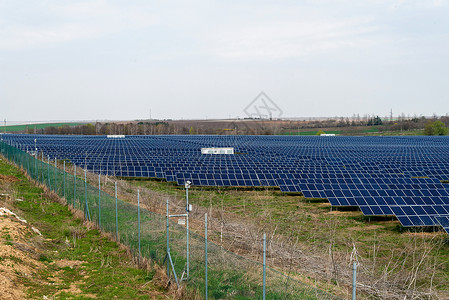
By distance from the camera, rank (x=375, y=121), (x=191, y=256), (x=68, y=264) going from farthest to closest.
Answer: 1. (x=375, y=121)
2. (x=68, y=264)
3. (x=191, y=256)

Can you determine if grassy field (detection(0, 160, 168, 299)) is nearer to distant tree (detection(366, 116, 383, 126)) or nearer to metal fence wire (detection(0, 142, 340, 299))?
metal fence wire (detection(0, 142, 340, 299))

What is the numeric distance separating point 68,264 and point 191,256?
13.0 ft

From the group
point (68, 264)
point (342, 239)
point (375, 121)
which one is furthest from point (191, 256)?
point (375, 121)

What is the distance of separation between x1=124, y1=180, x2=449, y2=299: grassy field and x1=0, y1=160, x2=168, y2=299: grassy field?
11.3 feet

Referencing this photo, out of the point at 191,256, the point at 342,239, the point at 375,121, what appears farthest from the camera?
the point at 375,121

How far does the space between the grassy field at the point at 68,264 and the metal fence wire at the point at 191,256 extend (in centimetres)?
58

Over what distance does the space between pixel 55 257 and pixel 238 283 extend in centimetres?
648

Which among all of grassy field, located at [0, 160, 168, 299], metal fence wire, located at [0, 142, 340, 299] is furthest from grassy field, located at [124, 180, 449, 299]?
grassy field, located at [0, 160, 168, 299]

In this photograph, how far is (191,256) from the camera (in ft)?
33.6

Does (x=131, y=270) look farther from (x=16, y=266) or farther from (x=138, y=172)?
(x=138, y=172)

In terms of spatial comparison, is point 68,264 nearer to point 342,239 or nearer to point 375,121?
point 342,239

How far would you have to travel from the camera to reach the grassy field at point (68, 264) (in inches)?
388

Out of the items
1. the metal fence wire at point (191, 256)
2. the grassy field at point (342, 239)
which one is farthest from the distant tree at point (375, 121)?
the metal fence wire at point (191, 256)

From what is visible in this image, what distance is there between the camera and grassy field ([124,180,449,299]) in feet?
32.6
